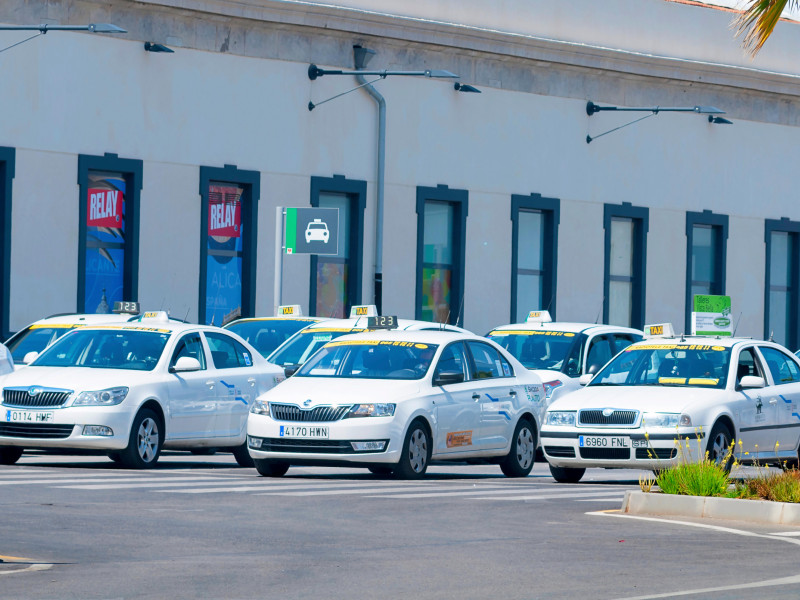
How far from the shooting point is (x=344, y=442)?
18.1 m

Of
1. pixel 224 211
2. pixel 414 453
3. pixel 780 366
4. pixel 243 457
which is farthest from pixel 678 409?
pixel 224 211

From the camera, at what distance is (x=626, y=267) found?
41312 millimetres

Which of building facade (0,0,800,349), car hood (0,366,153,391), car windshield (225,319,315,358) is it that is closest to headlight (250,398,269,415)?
car hood (0,366,153,391)

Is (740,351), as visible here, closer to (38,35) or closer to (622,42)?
(38,35)

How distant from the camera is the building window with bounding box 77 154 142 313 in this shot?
3133 cm

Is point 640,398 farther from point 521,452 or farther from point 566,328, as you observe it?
point 566,328

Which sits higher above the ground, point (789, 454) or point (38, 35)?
point (38, 35)

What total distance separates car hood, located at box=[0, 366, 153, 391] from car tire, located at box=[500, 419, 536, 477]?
3.84 meters

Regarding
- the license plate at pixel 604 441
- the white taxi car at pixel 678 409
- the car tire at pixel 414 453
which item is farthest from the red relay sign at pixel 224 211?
the license plate at pixel 604 441

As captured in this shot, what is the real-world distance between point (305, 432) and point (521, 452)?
3.09 meters

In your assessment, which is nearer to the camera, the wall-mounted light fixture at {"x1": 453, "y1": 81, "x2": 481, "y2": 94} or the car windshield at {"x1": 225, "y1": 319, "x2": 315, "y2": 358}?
the car windshield at {"x1": 225, "y1": 319, "x2": 315, "y2": 358}

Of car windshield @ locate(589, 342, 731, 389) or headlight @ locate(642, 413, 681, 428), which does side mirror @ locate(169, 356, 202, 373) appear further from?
headlight @ locate(642, 413, 681, 428)

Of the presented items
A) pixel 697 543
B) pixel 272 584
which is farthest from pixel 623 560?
pixel 272 584

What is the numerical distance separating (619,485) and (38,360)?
6.19 meters
